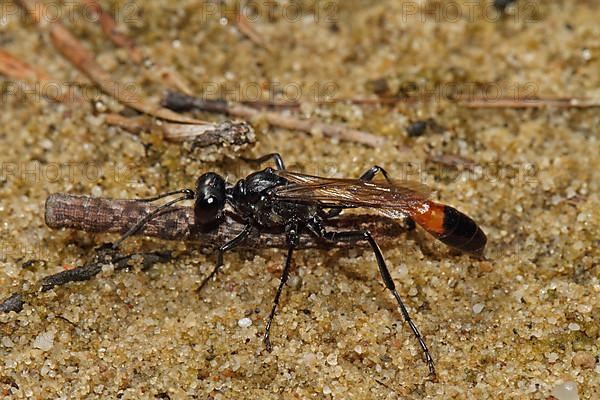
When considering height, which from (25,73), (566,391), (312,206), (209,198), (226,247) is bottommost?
(566,391)

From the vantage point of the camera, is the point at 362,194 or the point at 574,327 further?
the point at 362,194

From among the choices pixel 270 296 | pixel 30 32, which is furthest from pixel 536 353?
pixel 30 32

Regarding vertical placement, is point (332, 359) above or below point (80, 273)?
below

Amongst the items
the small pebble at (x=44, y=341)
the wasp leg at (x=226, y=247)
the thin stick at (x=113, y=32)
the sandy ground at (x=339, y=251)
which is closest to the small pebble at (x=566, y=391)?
the sandy ground at (x=339, y=251)

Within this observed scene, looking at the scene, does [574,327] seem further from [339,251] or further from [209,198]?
[209,198]

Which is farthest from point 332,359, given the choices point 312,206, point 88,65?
point 88,65

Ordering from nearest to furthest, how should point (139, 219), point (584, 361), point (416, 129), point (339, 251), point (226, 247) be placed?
point (584, 361), point (226, 247), point (139, 219), point (339, 251), point (416, 129)

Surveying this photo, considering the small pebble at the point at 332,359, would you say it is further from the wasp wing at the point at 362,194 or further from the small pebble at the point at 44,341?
the small pebble at the point at 44,341

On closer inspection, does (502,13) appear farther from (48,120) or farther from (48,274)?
(48,274)
